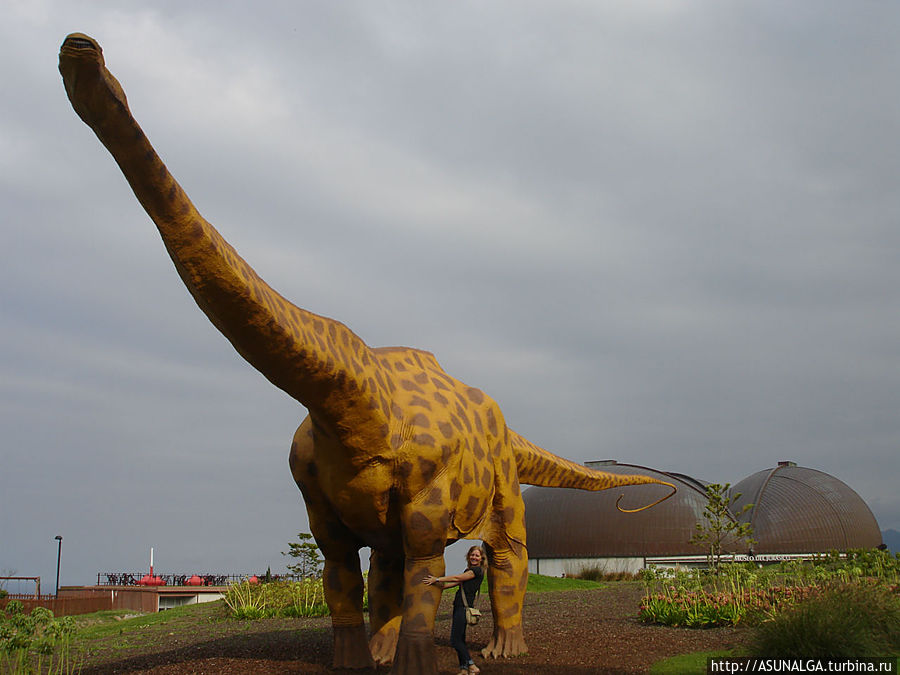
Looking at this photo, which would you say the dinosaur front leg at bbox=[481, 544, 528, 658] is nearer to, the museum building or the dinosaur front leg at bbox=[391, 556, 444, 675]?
the dinosaur front leg at bbox=[391, 556, 444, 675]

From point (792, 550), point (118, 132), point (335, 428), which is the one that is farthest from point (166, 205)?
point (792, 550)

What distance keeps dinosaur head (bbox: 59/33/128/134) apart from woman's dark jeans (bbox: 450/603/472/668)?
514 centimetres

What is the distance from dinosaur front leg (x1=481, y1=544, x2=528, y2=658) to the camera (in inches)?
338

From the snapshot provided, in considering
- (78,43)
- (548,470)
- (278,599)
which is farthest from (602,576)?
(78,43)

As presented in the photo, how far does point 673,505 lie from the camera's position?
37.4m

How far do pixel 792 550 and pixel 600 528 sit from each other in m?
8.69

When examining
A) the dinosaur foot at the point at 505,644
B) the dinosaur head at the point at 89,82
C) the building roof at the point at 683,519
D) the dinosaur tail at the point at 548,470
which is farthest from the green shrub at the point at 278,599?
A: the building roof at the point at 683,519

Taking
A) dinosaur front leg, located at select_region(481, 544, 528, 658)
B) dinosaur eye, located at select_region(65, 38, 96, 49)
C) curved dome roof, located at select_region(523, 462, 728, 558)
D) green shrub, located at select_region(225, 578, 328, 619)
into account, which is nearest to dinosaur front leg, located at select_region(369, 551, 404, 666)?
dinosaur front leg, located at select_region(481, 544, 528, 658)

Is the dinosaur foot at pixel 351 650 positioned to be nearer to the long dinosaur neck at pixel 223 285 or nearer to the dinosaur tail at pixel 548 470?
the long dinosaur neck at pixel 223 285

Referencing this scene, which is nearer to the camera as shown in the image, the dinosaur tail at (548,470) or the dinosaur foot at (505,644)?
the dinosaur foot at (505,644)

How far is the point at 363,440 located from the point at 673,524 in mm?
32809

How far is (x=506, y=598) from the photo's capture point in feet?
28.5

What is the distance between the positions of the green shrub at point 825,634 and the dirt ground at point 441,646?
4.14 feet

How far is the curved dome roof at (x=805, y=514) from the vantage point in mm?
36875
